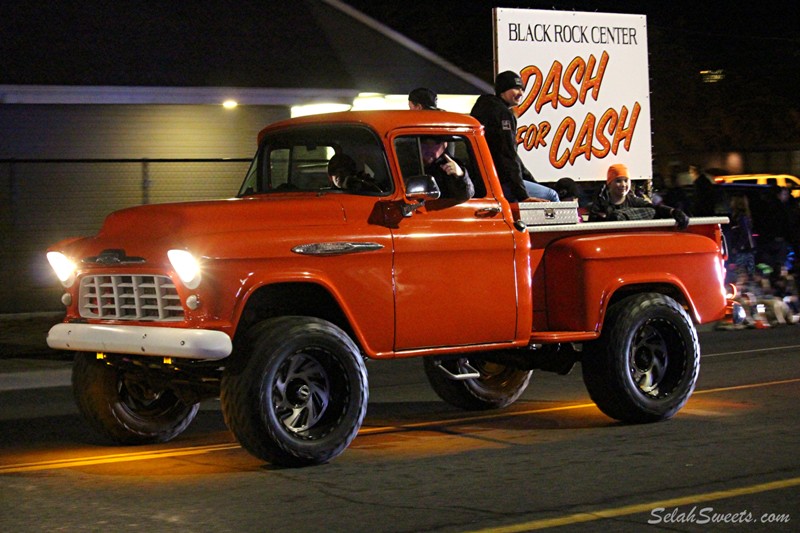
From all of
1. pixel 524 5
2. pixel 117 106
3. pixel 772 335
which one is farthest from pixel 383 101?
pixel 524 5

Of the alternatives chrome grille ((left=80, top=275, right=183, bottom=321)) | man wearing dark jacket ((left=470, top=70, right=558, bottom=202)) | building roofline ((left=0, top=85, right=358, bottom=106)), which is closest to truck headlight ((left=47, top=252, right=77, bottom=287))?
chrome grille ((left=80, top=275, right=183, bottom=321))

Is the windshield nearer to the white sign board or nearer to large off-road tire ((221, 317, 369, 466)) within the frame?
large off-road tire ((221, 317, 369, 466))

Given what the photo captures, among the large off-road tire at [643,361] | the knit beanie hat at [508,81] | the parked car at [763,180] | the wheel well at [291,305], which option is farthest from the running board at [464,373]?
the parked car at [763,180]

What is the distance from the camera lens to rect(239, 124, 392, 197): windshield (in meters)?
8.81

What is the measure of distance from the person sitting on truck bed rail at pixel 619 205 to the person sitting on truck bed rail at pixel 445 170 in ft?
6.06

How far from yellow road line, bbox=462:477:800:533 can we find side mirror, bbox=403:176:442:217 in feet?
8.32

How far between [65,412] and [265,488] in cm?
426

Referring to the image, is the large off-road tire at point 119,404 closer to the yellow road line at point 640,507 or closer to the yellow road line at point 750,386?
the yellow road line at point 640,507

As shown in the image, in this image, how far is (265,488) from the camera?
7.47m

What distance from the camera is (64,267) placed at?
868cm

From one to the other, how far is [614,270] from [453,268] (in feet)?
4.49

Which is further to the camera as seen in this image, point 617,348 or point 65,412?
point 65,412

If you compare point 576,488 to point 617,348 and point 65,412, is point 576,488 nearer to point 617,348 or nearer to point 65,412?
point 617,348

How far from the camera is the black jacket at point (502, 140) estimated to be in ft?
32.2
